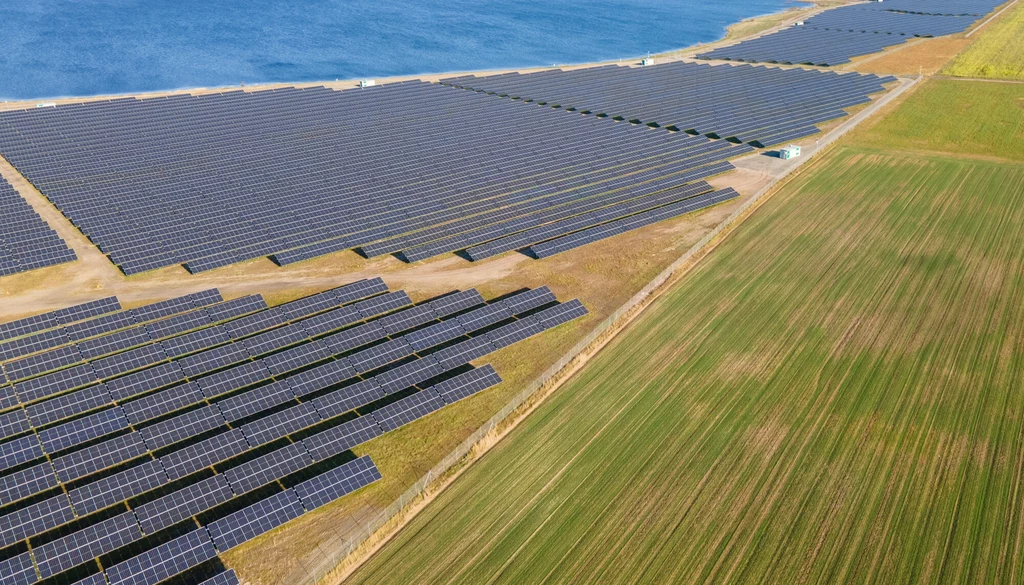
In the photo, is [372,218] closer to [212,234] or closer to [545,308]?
[212,234]

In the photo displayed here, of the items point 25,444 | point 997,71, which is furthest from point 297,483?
point 997,71

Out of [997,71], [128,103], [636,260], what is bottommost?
[128,103]

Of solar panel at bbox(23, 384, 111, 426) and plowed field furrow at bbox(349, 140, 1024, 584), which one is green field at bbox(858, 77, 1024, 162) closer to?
plowed field furrow at bbox(349, 140, 1024, 584)

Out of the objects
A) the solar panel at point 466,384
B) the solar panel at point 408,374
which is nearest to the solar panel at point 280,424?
the solar panel at point 408,374

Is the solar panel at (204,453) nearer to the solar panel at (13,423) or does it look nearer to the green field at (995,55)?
the solar panel at (13,423)

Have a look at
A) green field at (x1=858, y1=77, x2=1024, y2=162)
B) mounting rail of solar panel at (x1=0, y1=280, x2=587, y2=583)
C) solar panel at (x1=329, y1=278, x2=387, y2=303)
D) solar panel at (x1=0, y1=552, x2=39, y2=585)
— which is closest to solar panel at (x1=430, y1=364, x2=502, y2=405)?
mounting rail of solar panel at (x1=0, y1=280, x2=587, y2=583)
